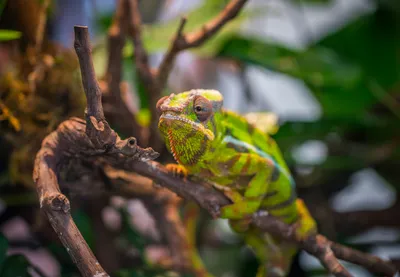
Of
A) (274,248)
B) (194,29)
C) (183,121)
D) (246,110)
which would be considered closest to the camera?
(183,121)

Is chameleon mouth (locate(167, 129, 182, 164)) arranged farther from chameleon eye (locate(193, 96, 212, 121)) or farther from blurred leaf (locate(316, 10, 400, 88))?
blurred leaf (locate(316, 10, 400, 88))

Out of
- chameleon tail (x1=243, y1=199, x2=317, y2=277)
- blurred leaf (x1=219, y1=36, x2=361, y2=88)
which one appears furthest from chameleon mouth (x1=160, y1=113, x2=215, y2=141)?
blurred leaf (x1=219, y1=36, x2=361, y2=88)

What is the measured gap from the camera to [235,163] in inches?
48.4

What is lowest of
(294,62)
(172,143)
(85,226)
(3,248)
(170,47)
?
(85,226)

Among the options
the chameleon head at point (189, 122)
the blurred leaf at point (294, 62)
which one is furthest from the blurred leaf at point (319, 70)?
the chameleon head at point (189, 122)

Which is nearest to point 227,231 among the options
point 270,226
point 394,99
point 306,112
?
point 306,112

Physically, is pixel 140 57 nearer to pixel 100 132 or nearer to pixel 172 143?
pixel 172 143

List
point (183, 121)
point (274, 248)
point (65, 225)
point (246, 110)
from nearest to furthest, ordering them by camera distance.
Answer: point (65, 225), point (183, 121), point (274, 248), point (246, 110)

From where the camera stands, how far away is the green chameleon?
1.07 m

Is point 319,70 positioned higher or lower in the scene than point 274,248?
higher

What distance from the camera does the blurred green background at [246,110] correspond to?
1.48m

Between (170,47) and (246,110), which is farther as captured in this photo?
(246,110)

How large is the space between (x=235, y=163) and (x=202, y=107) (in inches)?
9.3

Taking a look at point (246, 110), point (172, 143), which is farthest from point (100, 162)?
point (246, 110)
